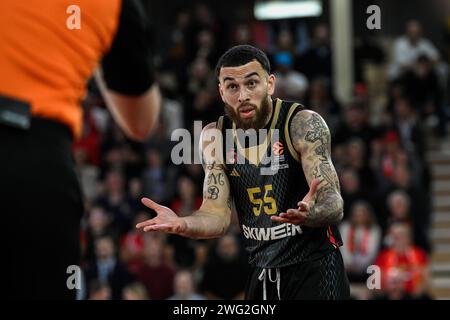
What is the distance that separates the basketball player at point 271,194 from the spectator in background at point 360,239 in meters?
4.08

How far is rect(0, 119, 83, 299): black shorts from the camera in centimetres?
269

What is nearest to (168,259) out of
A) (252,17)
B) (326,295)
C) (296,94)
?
(296,94)

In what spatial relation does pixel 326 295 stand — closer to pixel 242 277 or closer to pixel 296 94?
pixel 242 277

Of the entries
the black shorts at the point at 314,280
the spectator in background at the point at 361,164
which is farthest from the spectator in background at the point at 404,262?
the black shorts at the point at 314,280

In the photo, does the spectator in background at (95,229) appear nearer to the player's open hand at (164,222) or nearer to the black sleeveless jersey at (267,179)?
the black sleeveless jersey at (267,179)

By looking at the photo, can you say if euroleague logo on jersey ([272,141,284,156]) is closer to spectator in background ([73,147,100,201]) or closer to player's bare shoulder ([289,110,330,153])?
player's bare shoulder ([289,110,330,153])

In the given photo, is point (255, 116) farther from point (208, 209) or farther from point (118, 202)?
point (118, 202)

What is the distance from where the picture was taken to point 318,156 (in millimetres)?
3939

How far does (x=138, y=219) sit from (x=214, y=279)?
1.61 m

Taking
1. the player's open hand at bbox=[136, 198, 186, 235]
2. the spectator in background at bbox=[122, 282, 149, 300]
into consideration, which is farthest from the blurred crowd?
the player's open hand at bbox=[136, 198, 186, 235]

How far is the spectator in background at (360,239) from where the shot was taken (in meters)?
8.64

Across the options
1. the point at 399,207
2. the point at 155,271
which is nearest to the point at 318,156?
the point at 155,271

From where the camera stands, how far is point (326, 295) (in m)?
4.39

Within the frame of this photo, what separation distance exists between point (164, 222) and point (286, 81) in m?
3.29
